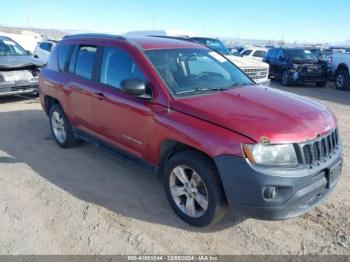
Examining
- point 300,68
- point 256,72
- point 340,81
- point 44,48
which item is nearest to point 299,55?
point 300,68

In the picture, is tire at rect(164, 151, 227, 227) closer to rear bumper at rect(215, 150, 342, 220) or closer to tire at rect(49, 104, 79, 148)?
rear bumper at rect(215, 150, 342, 220)

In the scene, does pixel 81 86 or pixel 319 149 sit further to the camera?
pixel 81 86

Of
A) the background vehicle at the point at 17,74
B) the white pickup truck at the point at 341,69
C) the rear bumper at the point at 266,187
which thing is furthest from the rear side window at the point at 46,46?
the rear bumper at the point at 266,187

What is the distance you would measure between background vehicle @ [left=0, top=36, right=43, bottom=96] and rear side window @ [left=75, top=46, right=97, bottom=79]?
4661mm

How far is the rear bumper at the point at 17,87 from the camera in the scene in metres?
8.76

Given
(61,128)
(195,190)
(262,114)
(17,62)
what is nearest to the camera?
(262,114)

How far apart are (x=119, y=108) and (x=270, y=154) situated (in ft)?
6.47

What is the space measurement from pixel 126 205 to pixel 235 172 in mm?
1561

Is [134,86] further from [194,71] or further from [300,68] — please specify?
[300,68]

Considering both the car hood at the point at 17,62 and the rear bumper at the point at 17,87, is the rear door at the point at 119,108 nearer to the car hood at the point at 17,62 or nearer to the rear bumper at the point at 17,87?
the rear bumper at the point at 17,87

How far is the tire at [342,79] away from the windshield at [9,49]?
39.1ft

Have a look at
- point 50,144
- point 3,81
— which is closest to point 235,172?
point 50,144

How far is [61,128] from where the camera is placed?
227 inches

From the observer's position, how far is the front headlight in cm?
294
